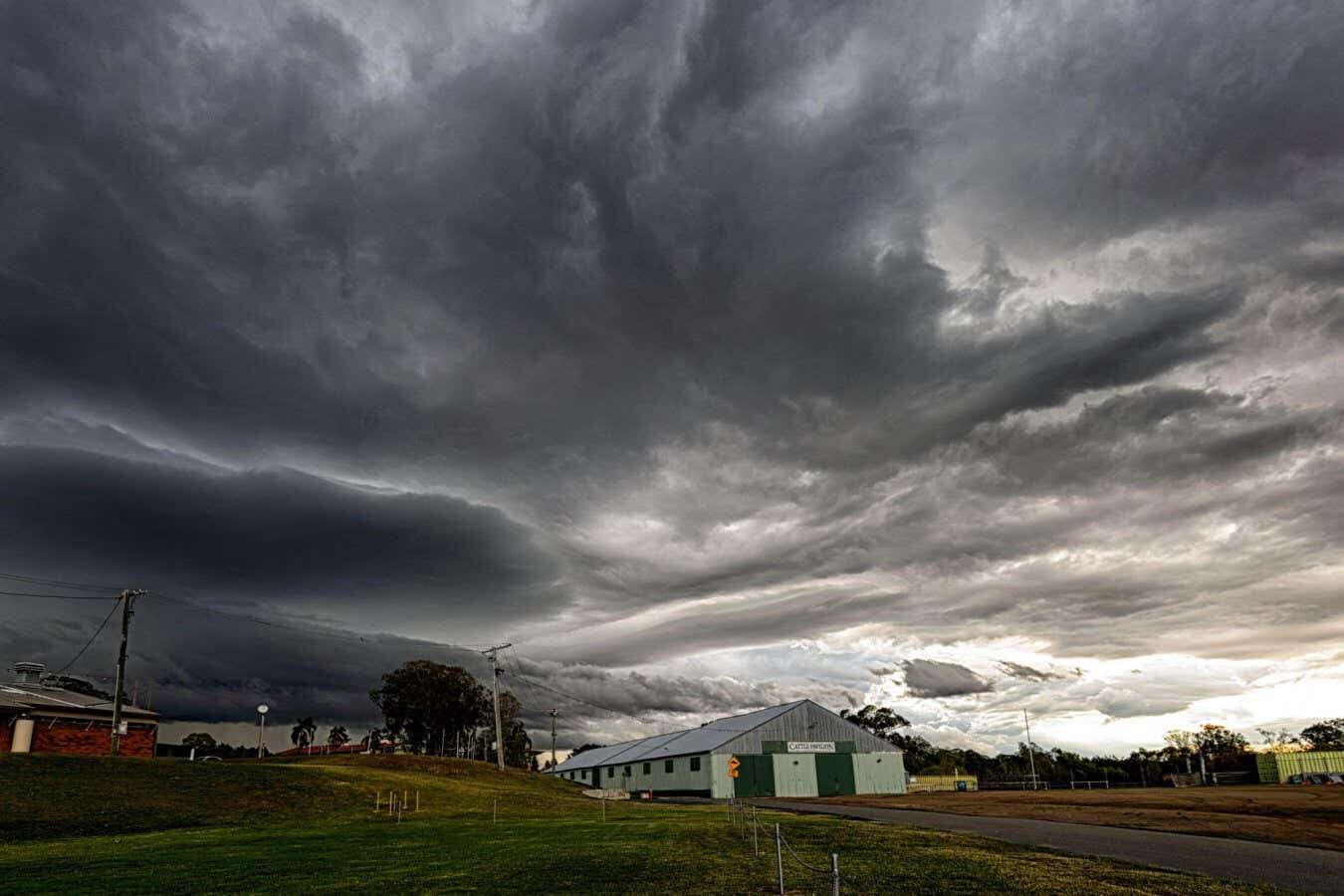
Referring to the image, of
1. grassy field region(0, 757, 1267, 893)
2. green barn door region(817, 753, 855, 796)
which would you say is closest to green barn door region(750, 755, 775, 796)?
green barn door region(817, 753, 855, 796)

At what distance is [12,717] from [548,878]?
62392 millimetres

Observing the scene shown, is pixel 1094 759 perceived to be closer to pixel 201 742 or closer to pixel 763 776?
pixel 763 776

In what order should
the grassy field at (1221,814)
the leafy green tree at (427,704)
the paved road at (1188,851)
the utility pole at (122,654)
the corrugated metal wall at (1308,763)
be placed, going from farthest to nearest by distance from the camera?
the leafy green tree at (427,704) < the corrugated metal wall at (1308,763) < the utility pole at (122,654) < the grassy field at (1221,814) < the paved road at (1188,851)

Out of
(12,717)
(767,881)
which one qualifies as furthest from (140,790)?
(767,881)

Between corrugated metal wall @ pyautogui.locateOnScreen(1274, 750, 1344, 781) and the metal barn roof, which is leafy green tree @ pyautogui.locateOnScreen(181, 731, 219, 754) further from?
corrugated metal wall @ pyautogui.locateOnScreen(1274, 750, 1344, 781)

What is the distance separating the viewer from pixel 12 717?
6319 cm

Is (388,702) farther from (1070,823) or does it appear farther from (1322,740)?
(1322,740)

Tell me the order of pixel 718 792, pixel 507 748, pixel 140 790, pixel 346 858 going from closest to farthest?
1. pixel 346 858
2. pixel 140 790
3. pixel 718 792
4. pixel 507 748

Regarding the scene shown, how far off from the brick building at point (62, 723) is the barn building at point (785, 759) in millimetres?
47397

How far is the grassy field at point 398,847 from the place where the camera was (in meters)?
20.5

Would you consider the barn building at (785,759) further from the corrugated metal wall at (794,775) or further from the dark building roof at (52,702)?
the dark building roof at (52,702)

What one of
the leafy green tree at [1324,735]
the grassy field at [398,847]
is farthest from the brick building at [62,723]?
the leafy green tree at [1324,735]

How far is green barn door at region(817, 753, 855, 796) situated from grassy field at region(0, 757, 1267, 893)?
2957 cm

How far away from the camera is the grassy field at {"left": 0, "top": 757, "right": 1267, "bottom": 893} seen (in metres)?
20.5
